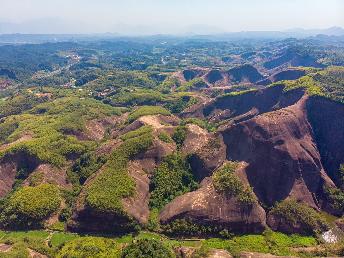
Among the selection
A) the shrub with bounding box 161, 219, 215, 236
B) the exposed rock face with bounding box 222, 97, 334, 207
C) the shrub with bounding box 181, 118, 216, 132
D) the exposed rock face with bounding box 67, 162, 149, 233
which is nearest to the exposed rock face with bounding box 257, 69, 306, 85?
the shrub with bounding box 181, 118, 216, 132

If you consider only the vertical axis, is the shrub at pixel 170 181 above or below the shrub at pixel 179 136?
below

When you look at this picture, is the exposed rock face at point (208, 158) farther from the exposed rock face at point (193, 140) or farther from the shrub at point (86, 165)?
the shrub at point (86, 165)

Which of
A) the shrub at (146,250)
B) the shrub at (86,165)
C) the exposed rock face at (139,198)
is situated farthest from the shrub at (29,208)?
the shrub at (146,250)

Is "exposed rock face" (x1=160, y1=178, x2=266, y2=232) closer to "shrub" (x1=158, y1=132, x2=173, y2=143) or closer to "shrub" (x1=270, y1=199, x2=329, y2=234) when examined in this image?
"shrub" (x1=270, y1=199, x2=329, y2=234)

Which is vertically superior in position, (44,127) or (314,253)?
(44,127)

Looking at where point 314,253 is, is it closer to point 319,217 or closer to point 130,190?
point 319,217

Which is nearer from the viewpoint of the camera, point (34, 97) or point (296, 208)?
point (296, 208)

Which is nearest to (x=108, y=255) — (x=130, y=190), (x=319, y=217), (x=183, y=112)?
(x=130, y=190)

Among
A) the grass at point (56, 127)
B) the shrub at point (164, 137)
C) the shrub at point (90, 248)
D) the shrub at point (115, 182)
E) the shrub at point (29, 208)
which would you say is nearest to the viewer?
the shrub at point (90, 248)
